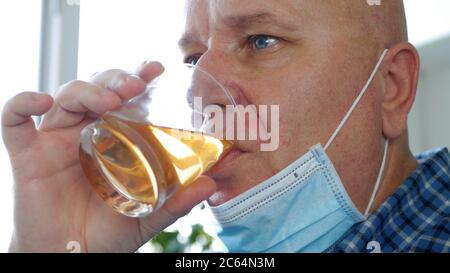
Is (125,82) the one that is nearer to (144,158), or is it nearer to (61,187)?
(144,158)

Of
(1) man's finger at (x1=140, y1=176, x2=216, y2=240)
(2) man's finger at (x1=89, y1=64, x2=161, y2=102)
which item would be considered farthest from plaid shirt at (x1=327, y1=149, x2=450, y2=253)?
(2) man's finger at (x1=89, y1=64, x2=161, y2=102)

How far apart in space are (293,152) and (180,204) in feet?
0.85

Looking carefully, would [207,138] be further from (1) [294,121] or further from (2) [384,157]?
(2) [384,157]

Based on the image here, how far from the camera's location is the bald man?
972 mm

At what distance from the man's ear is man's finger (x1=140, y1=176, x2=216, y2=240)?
0.45 m

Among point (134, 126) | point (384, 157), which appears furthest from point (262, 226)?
point (134, 126)

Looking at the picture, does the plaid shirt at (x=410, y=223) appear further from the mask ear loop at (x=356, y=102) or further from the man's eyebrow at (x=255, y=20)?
the man's eyebrow at (x=255, y=20)

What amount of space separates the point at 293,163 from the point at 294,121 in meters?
0.08

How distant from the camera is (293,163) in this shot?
1040 millimetres

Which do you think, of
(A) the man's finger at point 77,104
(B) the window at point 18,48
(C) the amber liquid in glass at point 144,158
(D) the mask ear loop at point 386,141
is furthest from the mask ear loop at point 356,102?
(B) the window at point 18,48

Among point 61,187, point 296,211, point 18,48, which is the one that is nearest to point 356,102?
point 296,211

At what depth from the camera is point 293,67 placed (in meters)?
1.07

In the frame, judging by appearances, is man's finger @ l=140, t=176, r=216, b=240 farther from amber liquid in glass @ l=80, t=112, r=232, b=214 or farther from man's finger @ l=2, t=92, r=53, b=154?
man's finger @ l=2, t=92, r=53, b=154
